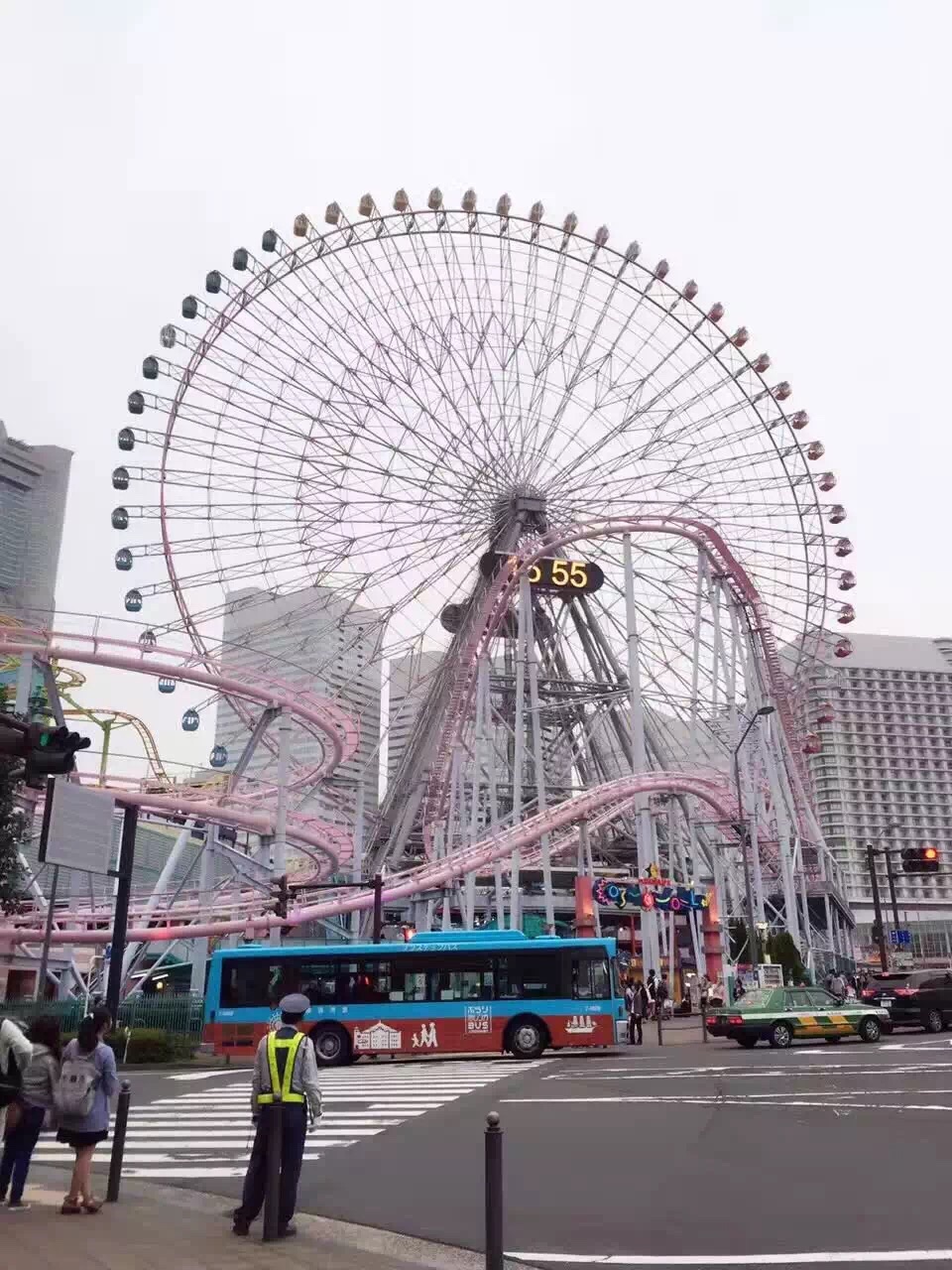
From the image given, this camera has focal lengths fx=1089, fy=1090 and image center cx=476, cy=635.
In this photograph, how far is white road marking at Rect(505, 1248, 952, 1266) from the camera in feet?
21.4

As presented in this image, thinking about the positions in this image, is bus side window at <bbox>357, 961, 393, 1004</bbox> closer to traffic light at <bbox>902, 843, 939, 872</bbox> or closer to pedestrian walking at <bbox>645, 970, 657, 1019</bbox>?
Answer: pedestrian walking at <bbox>645, 970, 657, 1019</bbox>

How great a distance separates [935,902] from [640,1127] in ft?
435

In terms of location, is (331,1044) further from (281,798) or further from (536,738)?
(536,738)

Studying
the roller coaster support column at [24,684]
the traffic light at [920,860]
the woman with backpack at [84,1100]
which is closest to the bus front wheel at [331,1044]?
the roller coaster support column at [24,684]

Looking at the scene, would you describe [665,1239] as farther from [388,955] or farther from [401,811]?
[401,811]

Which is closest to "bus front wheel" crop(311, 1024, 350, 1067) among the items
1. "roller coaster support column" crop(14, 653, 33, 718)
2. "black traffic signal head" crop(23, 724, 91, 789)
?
"black traffic signal head" crop(23, 724, 91, 789)

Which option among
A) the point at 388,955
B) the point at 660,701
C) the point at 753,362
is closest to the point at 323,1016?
the point at 388,955

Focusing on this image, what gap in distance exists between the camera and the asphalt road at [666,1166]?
24.0ft

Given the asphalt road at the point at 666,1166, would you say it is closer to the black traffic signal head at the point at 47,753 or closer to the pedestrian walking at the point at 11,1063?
the pedestrian walking at the point at 11,1063

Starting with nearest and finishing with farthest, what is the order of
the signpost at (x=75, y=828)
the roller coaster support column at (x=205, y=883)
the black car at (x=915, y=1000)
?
1. the signpost at (x=75, y=828)
2. the black car at (x=915, y=1000)
3. the roller coaster support column at (x=205, y=883)

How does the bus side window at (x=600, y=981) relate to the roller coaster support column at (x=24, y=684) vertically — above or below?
below

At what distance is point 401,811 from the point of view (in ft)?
194

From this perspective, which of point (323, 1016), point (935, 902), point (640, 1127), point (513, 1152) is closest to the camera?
point (513, 1152)

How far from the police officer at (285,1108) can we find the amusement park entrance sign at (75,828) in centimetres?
855
